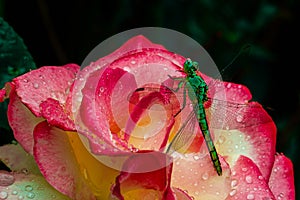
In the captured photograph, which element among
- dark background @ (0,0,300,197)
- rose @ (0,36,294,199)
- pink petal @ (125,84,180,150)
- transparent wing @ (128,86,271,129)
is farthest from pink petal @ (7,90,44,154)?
dark background @ (0,0,300,197)

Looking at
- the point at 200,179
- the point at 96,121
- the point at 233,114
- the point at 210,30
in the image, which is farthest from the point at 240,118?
the point at 210,30

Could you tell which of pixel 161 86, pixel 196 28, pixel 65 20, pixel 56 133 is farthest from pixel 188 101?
pixel 196 28

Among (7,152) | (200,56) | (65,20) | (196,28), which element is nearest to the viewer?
(7,152)

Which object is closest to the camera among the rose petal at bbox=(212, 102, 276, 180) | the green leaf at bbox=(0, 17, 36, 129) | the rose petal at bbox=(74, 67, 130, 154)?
the rose petal at bbox=(74, 67, 130, 154)

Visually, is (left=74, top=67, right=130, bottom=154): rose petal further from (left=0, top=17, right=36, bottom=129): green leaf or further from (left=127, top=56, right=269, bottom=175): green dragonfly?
(left=0, top=17, right=36, bottom=129): green leaf

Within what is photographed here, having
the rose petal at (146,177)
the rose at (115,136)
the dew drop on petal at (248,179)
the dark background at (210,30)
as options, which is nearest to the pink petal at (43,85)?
the rose at (115,136)

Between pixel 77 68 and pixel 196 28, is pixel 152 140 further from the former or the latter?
pixel 196 28

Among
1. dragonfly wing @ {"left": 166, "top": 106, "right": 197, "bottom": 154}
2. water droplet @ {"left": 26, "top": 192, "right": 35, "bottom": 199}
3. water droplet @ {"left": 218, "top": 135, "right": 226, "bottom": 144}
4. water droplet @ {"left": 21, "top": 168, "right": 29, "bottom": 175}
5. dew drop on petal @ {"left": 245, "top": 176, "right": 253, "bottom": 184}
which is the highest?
dragonfly wing @ {"left": 166, "top": 106, "right": 197, "bottom": 154}
